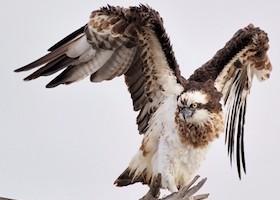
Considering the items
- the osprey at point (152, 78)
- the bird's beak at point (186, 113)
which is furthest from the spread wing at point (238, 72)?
the bird's beak at point (186, 113)

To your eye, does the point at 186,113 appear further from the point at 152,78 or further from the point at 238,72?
the point at 238,72

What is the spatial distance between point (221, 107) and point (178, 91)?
1.75ft

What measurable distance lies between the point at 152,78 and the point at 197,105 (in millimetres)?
847

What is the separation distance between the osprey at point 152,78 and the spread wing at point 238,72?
2cm

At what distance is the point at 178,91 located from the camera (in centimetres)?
1328

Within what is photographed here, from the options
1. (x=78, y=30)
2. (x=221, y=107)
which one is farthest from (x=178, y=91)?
(x=78, y=30)

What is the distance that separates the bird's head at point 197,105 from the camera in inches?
508

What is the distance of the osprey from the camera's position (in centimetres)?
1297

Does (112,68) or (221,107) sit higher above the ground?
(112,68)

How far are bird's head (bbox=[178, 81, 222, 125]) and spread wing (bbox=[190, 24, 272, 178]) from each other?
0.58 meters

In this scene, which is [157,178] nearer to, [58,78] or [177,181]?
[177,181]

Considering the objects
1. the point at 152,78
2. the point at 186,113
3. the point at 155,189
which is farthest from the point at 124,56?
the point at 155,189

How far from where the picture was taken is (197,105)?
12914mm

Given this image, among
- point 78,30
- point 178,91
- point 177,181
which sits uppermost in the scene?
point 78,30
